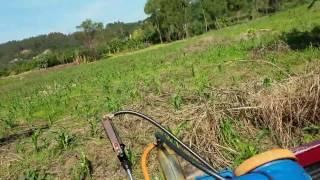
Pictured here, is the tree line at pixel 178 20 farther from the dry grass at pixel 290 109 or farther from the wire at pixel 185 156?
the wire at pixel 185 156

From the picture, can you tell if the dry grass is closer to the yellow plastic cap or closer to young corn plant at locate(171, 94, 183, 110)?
young corn plant at locate(171, 94, 183, 110)

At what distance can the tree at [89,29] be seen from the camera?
96250 mm

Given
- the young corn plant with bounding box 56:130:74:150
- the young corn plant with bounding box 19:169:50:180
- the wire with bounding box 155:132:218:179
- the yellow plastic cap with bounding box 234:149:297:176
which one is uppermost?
the wire with bounding box 155:132:218:179

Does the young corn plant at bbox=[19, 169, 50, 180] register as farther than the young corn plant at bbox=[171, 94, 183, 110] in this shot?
No

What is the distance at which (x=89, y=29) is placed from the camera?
Result: 9812cm

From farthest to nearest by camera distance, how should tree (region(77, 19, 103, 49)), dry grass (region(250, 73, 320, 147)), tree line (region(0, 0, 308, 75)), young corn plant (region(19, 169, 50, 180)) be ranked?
1. tree (region(77, 19, 103, 49))
2. tree line (region(0, 0, 308, 75))
3. dry grass (region(250, 73, 320, 147))
4. young corn plant (region(19, 169, 50, 180))

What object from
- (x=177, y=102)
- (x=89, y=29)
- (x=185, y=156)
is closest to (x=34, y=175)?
(x=177, y=102)

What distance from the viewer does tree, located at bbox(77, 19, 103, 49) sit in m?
96.2

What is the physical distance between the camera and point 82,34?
98.9 metres

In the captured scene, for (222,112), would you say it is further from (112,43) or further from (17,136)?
(112,43)

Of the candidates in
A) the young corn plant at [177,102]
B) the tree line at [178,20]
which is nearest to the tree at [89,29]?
the tree line at [178,20]

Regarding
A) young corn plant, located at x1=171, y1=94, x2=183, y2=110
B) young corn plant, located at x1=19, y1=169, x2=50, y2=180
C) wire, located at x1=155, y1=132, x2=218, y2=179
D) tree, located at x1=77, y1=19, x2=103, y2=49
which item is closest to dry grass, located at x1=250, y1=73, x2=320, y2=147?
young corn plant, located at x1=171, y1=94, x2=183, y2=110

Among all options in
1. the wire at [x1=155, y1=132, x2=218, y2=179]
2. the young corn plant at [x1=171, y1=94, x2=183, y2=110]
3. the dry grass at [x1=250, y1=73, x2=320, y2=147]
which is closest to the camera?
the wire at [x1=155, y1=132, x2=218, y2=179]

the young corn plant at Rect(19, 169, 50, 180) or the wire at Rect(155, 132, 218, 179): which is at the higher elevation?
the wire at Rect(155, 132, 218, 179)
